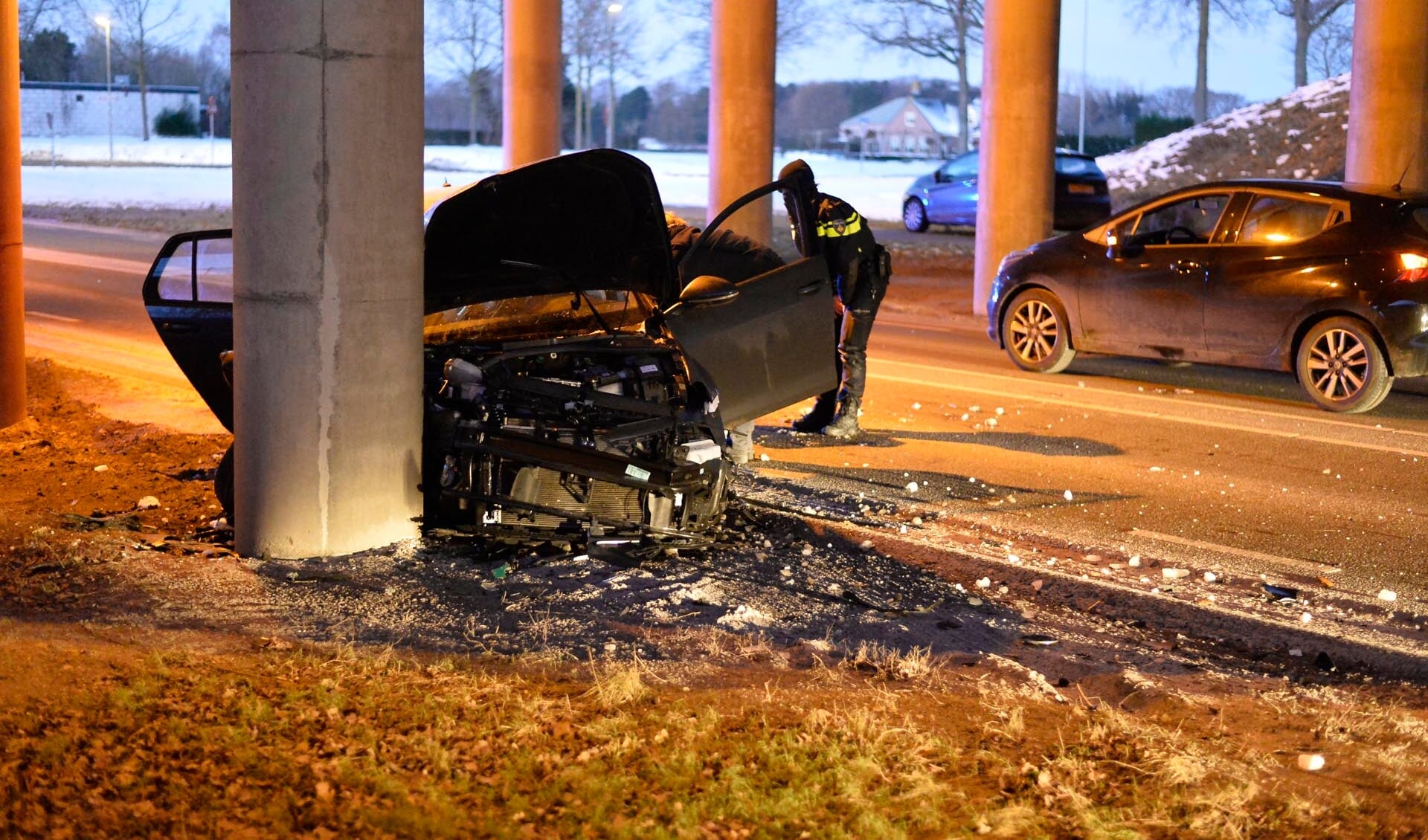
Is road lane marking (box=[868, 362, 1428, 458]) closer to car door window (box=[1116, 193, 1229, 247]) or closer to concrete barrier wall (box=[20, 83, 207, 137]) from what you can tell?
car door window (box=[1116, 193, 1229, 247])

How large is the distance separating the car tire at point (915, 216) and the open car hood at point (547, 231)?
2477cm

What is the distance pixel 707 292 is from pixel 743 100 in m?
13.9

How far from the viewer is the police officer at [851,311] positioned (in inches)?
399

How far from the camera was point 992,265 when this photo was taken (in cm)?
1869

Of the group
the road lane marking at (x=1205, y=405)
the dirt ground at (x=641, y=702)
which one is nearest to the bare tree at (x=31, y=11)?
the road lane marking at (x=1205, y=405)

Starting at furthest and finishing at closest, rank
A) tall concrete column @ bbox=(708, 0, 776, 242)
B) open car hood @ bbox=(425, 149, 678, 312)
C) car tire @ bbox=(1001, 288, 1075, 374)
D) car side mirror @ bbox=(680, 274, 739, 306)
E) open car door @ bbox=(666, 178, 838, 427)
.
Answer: tall concrete column @ bbox=(708, 0, 776, 242)
car tire @ bbox=(1001, 288, 1075, 374)
open car door @ bbox=(666, 178, 838, 427)
car side mirror @ bbox=(680, 274, 739, 306)
open car hood @ bbox=(425, 149, 678, 312)

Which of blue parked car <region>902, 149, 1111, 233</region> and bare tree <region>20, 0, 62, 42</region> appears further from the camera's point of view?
bare tree <region>20, 0, 62, 42</region>

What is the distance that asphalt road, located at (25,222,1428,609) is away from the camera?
770 centimetres

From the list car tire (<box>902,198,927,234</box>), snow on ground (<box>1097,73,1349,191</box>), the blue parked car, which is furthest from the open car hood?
snow on ground (<box>1097,73,1349,191</box>)

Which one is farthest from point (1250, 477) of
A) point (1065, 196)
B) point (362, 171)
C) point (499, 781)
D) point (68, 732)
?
point (1065, 196)

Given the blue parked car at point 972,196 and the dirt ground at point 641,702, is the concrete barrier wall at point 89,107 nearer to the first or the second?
the blue parked car at point 972,196

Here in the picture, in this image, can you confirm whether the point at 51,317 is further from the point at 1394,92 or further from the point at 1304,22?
the point at 1304,22

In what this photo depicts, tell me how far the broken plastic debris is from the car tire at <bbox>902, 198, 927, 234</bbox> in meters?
25.7

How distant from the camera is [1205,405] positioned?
11.9 m
